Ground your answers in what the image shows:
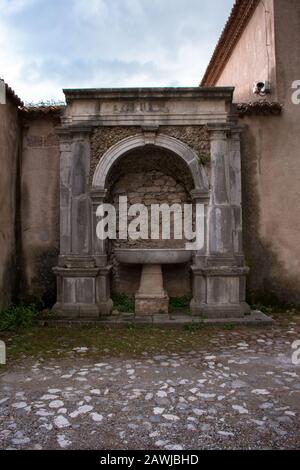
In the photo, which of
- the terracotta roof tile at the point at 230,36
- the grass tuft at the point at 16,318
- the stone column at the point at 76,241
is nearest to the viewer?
the grass tuft at the point at 16,318

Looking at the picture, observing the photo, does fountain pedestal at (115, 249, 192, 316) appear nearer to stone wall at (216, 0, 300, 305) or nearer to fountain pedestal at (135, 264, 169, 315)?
fountain pedestal at (135, 264, 169, 315)

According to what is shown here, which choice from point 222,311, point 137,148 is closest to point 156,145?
point 137,148

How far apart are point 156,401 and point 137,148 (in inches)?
174

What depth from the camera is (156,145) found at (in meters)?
6.23

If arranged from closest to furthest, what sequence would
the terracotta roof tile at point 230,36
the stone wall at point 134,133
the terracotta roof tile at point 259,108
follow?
the stone wall at point 134,133 < the terracotta roof tile at point 259,108 < the terracotta roof tile at point 230,36

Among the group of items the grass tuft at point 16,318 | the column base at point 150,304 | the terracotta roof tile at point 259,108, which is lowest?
the grass tuft at point 16,318

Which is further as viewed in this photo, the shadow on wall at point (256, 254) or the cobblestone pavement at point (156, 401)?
the shadow on wall at point (256, 254)

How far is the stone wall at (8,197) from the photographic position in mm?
6016

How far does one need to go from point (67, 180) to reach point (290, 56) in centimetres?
489

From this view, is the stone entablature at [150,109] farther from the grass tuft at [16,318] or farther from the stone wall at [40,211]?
the grass tuft at [16,318]

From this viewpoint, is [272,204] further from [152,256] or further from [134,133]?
[134,133]

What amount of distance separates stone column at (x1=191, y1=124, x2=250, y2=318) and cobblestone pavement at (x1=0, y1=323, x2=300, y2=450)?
1.50m

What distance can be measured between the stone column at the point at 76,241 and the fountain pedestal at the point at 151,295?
0.58 meters

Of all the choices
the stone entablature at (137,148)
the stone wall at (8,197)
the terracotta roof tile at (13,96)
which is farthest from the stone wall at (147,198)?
the terracotta roof tile at (13,96)
